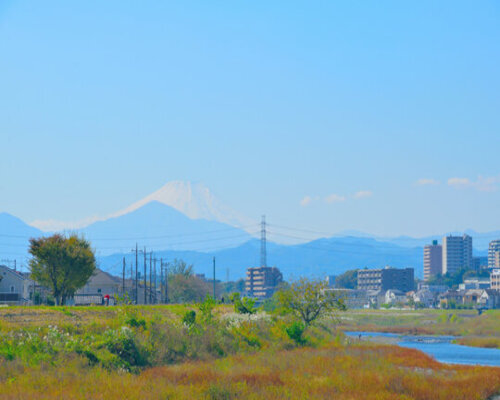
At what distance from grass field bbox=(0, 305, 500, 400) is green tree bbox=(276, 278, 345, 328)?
441 inches

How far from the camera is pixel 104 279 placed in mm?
141625

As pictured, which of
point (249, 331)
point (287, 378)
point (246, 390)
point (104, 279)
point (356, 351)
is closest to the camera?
point (246, 390)

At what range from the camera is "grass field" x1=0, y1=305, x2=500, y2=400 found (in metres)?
34.1

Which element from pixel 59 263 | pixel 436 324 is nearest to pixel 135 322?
pixel 59 263

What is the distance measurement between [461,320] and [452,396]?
443 feet

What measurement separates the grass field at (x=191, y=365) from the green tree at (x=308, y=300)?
11.2 m

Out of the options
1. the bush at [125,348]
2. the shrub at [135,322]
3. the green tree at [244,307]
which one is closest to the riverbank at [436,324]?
the green tree at [244,307]

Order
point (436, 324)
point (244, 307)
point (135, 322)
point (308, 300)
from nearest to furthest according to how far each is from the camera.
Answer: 1. point (135, 322)
2. point (308, 300)
3. point (244, 307)
4. point (436, 324)

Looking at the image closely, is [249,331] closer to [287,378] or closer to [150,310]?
[150,310]

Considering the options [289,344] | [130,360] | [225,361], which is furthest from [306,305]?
[130,360]

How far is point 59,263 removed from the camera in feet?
284

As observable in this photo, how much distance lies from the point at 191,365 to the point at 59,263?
46.4m

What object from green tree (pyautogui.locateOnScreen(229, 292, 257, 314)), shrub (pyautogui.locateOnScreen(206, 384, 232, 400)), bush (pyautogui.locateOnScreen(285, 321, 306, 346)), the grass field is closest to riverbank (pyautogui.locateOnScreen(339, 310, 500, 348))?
green tree (pyautogui.locateOnScreen(229, 292, 257, 314))

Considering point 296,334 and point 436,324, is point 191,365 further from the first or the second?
point 436,324
